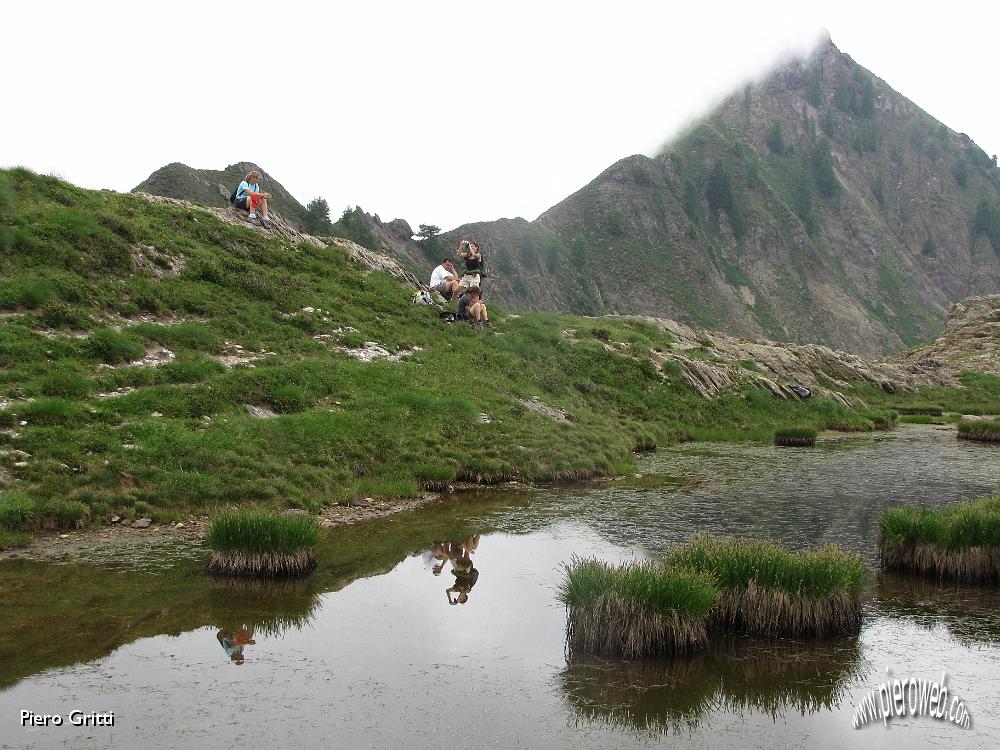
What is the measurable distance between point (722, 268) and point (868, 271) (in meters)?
42.2

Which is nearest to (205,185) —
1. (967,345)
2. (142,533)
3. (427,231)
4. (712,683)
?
(427,231)

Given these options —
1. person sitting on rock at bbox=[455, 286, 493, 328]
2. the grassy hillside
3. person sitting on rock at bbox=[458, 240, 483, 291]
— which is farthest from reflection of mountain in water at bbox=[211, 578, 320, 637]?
person sitting on rock at bbox=[455, 286, 493, 328]

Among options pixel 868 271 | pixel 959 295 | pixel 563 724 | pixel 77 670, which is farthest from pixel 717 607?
pixel 959 295

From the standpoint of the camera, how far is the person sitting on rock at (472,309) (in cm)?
3722

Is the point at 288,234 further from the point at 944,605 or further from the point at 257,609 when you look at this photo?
the point at 944,605

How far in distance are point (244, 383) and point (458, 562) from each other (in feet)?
A: 36.0

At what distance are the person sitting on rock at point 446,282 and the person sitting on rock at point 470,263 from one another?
246 cm

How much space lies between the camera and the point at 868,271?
189125 mm

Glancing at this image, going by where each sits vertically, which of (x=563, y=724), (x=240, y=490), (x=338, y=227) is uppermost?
(x=338, y=227)

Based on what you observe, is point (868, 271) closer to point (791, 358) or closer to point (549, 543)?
point (791, 358)

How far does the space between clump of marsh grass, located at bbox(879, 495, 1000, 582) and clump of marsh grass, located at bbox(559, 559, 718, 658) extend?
19.2 feet

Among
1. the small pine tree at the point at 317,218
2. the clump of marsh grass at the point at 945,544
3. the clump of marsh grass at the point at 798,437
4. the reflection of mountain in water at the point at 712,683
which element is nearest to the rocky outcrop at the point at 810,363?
the clump of marsh grass at the point at 798,437

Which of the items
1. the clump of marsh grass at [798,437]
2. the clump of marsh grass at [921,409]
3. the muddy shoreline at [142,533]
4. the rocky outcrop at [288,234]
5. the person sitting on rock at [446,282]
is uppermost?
the rocky outcrop at [288,234]

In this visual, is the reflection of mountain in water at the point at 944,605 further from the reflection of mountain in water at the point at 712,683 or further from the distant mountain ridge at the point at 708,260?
the distant mountain ridge at the point at 708,260
